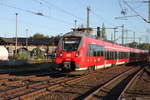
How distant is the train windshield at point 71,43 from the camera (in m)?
19.0

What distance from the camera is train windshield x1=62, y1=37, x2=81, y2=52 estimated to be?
1898 cm

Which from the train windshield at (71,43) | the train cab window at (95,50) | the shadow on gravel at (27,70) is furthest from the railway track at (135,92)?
the shadow on gravel at (27,70)

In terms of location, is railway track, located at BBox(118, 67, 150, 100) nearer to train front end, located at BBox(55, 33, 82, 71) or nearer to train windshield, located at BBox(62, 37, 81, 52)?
train front end, located at BBox(55, 33, 82, 71)

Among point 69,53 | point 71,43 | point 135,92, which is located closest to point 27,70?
point 71,43

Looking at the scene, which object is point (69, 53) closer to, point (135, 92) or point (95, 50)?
point (95, 50)

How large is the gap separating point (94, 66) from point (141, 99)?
39.0ft

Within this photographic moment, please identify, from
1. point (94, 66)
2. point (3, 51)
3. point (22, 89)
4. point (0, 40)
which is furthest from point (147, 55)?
point (22, 89)

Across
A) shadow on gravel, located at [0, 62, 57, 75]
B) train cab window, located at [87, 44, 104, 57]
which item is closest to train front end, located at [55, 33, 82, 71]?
shadow on gravel, located at [0, 62, 57, 75]

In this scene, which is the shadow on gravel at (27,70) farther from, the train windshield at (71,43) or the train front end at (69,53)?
the train windshield at (71,43)

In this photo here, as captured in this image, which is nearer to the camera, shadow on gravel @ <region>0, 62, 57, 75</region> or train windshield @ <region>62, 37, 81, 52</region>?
train windshield @ <region>62, 37, 81, 52</region>

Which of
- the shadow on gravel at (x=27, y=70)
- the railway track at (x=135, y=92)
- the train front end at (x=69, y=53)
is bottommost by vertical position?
the shadow on gravel at (x=27, y=70)

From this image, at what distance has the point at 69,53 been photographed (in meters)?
18.7

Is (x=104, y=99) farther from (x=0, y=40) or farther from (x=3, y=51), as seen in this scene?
(x=0, y=40)

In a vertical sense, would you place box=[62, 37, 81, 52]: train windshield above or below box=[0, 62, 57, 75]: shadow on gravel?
above
